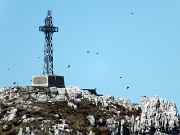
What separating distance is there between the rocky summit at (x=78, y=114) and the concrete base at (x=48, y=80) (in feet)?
24.8

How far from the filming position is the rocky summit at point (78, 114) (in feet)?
389

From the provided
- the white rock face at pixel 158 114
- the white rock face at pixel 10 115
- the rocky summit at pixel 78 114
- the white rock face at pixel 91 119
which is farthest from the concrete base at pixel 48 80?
the white rock face at pixel 158 114

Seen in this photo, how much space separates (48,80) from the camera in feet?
491

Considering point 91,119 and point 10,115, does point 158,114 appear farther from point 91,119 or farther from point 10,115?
point 10,115

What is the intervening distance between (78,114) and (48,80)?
25.8 meters

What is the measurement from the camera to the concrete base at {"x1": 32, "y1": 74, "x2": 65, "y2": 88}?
14988 cm

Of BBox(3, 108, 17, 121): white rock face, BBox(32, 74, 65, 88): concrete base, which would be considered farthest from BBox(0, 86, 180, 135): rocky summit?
BBox(32, 74, 65, 88): concrete base

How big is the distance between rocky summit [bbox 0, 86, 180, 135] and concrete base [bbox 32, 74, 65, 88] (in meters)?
7.57

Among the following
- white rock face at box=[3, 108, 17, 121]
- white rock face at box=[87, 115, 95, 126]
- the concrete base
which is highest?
the concrete base

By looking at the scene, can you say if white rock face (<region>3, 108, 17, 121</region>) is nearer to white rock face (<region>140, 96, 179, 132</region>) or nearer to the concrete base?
the concrete base

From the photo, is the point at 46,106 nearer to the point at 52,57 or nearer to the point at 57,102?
the point at 57,102

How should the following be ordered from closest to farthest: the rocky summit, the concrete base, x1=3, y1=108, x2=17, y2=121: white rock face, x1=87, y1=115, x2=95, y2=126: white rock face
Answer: the rocky summit < x1=87, y1=115, x2=95, y2=126: white rock face < x1=3, y1=108, x2=17, y2=121: white rock face < the concrete base

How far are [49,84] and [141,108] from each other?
28978mm

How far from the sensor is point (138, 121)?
12525 centimetres
